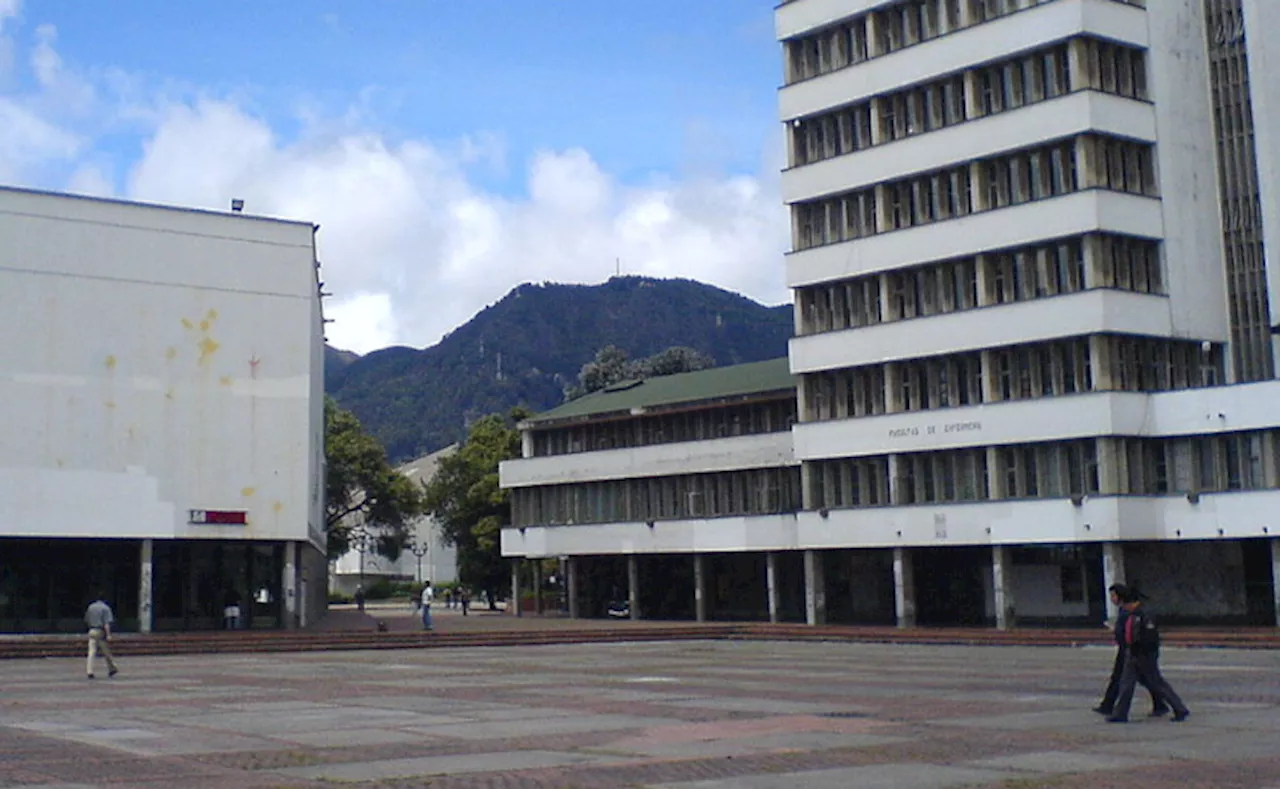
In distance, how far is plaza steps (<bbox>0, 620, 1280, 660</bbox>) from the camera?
44594 millimetres

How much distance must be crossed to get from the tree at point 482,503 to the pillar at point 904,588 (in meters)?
33.4

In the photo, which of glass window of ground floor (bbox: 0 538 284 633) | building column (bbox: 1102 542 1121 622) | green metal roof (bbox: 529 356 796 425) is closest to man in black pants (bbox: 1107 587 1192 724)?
building column (bbox: 1102 542 1121 622)

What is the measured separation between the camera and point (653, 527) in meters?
73.3

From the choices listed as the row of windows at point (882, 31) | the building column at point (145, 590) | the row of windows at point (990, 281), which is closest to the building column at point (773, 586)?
the row of windows at point (990, 281)

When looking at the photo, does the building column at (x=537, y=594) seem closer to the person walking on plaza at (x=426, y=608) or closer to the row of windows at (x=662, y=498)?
the row of windows at (x=662, y=498)

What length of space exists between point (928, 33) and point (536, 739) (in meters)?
47.6

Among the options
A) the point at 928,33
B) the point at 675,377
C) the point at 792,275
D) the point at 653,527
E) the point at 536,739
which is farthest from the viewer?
the point at 675,377

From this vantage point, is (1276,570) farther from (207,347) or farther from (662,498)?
(207,347)

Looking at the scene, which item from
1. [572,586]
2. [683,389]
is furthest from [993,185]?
[572,586]

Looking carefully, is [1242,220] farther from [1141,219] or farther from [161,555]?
[161,555]

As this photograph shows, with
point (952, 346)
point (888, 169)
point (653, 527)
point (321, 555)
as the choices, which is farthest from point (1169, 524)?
point (321, 555)

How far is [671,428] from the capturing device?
74.6 metres

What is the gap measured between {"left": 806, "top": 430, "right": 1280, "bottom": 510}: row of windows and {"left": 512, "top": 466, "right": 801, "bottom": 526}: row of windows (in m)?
6.60

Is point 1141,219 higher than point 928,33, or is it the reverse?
point 928,33
